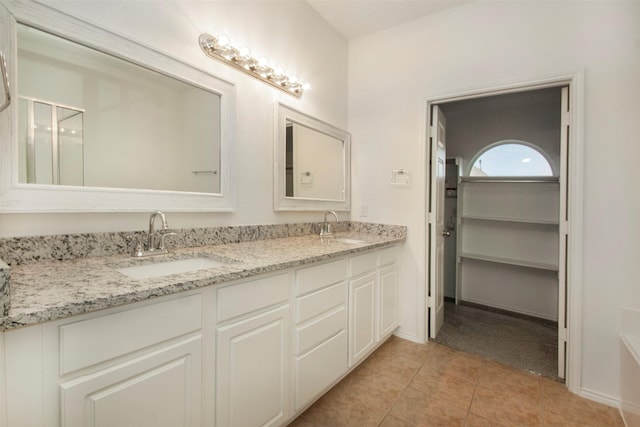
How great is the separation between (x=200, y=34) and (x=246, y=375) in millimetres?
1779

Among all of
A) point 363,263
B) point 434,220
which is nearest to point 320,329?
point 363,263

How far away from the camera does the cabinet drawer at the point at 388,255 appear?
2.29 meters

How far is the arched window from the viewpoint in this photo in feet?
10.6

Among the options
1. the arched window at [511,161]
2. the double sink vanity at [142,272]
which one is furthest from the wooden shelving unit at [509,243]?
the double sink vanity at [142,272]

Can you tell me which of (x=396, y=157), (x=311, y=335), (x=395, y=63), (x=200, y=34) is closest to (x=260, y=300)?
(x=311, y=335)

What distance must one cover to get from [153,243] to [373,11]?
2442 mm

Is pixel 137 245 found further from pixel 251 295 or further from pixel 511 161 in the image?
pixel 511 161

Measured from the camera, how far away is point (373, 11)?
243cm

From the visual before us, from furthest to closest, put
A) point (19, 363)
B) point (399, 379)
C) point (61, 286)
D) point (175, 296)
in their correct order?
point (399, 379)
point (175, 296)
point (61, 286)
point (19, 363)

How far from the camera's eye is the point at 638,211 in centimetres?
173

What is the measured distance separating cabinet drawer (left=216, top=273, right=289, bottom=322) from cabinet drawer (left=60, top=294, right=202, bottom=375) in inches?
3.9

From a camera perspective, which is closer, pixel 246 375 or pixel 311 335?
pixel 246 375

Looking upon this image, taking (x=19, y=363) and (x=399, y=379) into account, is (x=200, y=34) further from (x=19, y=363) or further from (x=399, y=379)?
(x=399, y=379)

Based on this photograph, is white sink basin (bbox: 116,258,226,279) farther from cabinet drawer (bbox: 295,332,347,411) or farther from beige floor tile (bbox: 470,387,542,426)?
beige floor tile (bbox: 470,387,542,426)
